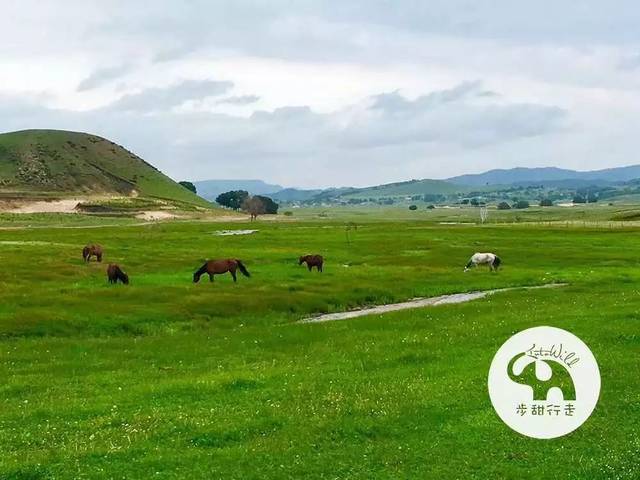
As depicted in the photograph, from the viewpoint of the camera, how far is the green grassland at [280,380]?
1539 cm

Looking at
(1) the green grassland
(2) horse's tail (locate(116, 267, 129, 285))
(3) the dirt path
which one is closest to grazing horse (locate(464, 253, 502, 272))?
(3) the dirt path

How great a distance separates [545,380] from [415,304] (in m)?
26.6

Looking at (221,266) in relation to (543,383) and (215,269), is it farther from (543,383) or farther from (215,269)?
(543,383)

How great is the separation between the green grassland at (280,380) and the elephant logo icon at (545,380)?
100cm

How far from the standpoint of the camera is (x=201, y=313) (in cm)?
4072

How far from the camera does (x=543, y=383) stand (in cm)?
1991

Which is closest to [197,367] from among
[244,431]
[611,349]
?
[244,431]

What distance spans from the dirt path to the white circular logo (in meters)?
19.2

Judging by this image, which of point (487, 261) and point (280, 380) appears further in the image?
point (487, 261)

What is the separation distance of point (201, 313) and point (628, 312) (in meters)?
23.3

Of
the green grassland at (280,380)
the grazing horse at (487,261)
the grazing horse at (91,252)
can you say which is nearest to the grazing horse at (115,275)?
the green grassland at (280,380)

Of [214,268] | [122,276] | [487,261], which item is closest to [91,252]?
[122,276]

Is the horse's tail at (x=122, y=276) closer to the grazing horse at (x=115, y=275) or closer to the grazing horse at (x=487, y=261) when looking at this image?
the grazing horse at (x=115, y=275)

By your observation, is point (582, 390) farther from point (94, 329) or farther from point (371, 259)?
point (371, 259)
